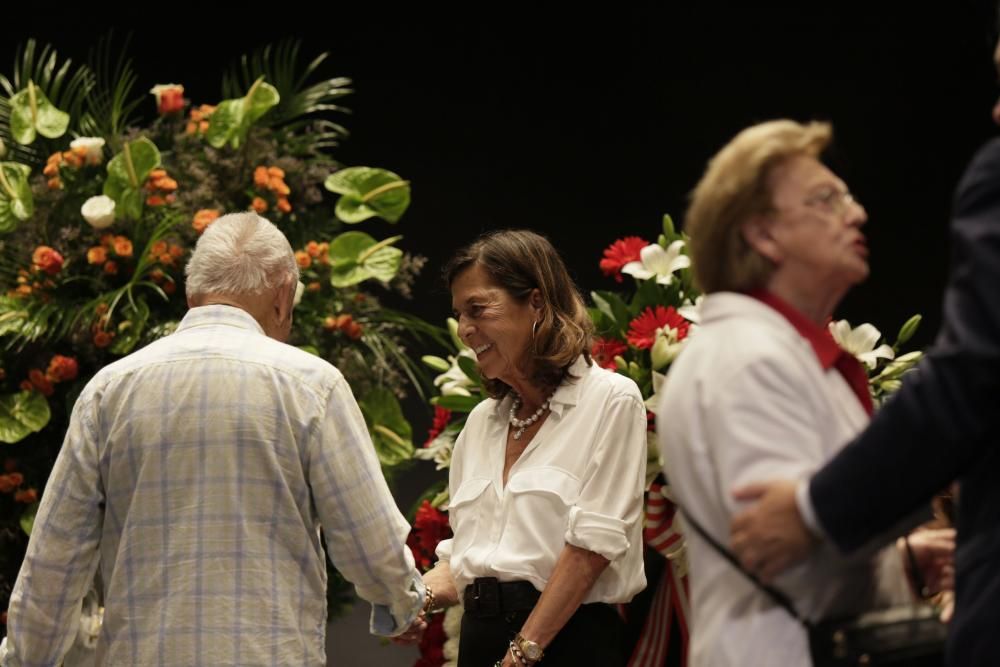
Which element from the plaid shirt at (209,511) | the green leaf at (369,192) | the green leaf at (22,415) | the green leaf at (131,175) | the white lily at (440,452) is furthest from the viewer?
the green leaf at (369,192)

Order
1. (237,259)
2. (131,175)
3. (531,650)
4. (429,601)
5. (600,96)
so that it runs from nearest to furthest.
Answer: (531,650) → (237,259) → (429,601) → (131,175) → (600,96)

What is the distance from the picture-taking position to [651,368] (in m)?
3.29

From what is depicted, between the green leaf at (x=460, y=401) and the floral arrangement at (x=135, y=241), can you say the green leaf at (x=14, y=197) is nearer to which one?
the floral arrangement at (x=135, y=241)

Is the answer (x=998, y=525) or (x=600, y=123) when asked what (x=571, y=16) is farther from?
(x=998, y=525)

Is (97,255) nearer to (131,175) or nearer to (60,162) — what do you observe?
(131,175)

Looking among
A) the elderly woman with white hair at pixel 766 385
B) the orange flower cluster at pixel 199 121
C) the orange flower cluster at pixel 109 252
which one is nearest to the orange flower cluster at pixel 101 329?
the orange flower cluster at pixel 109 252

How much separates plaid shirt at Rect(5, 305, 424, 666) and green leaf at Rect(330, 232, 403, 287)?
4.69 ft

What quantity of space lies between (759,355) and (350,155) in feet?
12.0

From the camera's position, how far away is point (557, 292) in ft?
10.3

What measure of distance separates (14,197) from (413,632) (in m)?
1.90

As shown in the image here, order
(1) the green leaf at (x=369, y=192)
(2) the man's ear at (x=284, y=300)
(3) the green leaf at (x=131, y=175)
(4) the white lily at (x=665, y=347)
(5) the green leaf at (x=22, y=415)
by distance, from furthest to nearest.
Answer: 1. (1) the green leaf at (x=369, y=192)
2. (3) the green leaf at (x=131, y=175)
3. (5) the green leaf at (x=22, y=415)
4. (4) the white lily at (x=665, y=347)
5. (2) the man's ear at (x=284, y=300)

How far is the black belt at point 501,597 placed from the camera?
2824mm

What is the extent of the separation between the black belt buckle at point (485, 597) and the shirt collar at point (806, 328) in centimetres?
121

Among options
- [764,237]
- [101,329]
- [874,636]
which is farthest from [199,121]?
[874,636]
